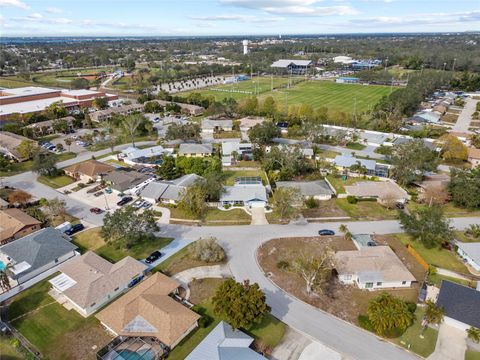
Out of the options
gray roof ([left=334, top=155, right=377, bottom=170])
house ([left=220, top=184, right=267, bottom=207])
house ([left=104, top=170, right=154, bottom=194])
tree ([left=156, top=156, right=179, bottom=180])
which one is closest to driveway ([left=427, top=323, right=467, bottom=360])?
house ([left=220, top=184, right=267, bottom=207])

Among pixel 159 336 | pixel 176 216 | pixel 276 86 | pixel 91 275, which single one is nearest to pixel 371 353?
pixel 159 336

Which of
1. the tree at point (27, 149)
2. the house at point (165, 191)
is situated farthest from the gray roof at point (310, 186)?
the tree at point (27, 149)

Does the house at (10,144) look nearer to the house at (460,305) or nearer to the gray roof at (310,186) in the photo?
the gray roof at (310,186)

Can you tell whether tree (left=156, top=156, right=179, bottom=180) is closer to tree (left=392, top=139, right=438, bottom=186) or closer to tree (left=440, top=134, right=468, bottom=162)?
tree (left=392, top=139, right=438, bottom=186)

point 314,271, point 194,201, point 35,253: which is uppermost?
point 194,201

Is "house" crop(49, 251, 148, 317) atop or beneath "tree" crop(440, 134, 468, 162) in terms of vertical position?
beneath

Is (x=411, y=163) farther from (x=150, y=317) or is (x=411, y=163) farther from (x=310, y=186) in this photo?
(x=150, y=317)

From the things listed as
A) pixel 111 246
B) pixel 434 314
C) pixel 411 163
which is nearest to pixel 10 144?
pixel 111 246

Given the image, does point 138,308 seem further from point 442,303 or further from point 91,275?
point 442,303
